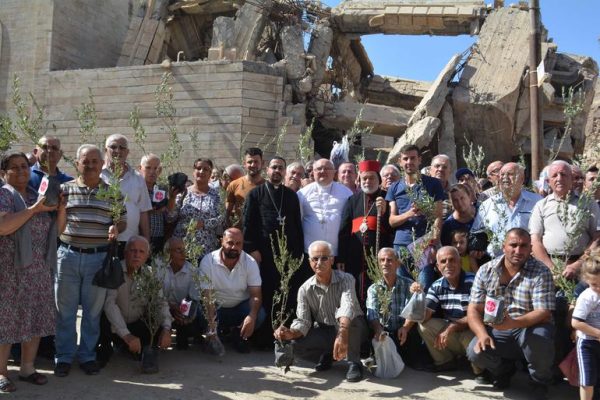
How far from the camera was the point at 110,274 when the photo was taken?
430 cm

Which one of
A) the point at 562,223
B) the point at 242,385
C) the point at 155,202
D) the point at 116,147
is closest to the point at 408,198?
the point at 562,223

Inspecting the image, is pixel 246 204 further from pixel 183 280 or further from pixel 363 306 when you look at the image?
pixel 363 306

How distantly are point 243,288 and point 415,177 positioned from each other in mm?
1904

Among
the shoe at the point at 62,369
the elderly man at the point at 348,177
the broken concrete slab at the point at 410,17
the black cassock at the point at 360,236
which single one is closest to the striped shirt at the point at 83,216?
the shoe at the point at 62,369

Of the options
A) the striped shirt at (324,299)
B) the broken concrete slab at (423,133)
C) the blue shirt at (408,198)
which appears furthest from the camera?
the broken concrete slab at (423,133)

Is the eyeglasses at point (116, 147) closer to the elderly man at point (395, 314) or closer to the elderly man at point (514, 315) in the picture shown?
the elderly man at point (395, 314)

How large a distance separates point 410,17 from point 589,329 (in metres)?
13.4

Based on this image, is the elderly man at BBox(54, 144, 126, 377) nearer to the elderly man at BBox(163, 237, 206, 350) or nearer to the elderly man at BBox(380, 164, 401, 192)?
the elderly man at BBox(163, 237, 206, 350)

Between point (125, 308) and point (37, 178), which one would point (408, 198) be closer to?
point (125, 308)

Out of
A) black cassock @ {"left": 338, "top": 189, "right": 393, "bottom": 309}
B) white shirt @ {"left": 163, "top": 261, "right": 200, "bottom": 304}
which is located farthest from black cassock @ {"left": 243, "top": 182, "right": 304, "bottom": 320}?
white shirt @ {"left": 163, "top": 261, "right": 200, "bottom": 304}

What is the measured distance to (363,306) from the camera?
17.0 feet

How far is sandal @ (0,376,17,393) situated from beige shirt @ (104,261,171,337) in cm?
87

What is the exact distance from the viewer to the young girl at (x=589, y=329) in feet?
12.3

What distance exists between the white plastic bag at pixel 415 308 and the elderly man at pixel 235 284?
4.56ft
